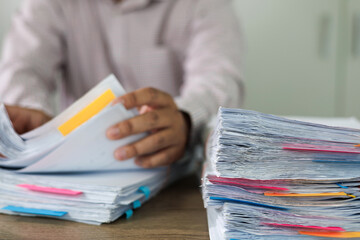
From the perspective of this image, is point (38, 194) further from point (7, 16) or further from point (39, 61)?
point (7, 16)

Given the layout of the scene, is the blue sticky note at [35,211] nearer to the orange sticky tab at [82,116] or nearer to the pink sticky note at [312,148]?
the orange sticky tab at [82,116]

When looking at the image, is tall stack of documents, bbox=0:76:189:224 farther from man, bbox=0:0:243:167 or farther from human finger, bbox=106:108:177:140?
man, bbox=0:0:243:167

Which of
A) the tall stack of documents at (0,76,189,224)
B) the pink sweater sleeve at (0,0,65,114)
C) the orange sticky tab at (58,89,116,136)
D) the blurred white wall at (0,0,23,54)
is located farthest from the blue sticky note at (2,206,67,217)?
the blurred white wall at (0,0,23,54)

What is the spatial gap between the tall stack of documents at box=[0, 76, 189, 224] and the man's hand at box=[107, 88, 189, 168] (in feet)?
0.04

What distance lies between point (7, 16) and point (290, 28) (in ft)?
5.16

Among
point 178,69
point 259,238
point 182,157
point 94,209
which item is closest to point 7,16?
point 178,69

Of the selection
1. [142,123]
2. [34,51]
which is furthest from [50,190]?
[34,51]

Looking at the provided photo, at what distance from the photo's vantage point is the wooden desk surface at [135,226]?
0.40 metres

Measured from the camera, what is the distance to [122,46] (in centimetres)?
111

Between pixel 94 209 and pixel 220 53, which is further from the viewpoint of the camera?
pixel 220 53

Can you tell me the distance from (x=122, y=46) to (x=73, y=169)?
674 millimetres

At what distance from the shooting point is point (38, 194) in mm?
459

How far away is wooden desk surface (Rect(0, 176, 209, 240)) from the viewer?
396mm

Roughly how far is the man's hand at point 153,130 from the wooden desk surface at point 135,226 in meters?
0.08
